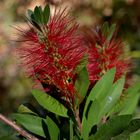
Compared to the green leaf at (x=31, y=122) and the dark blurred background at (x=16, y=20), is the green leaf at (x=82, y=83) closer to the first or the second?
the green leaf at (x=31, y=122)

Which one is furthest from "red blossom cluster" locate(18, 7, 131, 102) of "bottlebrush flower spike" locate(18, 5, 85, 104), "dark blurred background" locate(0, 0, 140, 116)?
"dark blurred background" locate(0, 0, 140, 116)

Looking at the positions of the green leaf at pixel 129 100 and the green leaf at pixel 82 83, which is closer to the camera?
the green leaf at pixel 82 83

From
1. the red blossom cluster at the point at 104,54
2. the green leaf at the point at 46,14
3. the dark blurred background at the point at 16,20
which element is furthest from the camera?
the dark blurred background at the point at 16,20

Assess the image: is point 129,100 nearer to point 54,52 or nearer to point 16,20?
point 54,52

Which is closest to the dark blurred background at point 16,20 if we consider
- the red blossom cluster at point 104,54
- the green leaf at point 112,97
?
the red blossom cluster at point 104,54

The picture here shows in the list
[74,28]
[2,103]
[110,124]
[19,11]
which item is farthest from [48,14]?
[2,103]

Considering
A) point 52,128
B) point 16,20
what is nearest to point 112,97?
point 52,128
